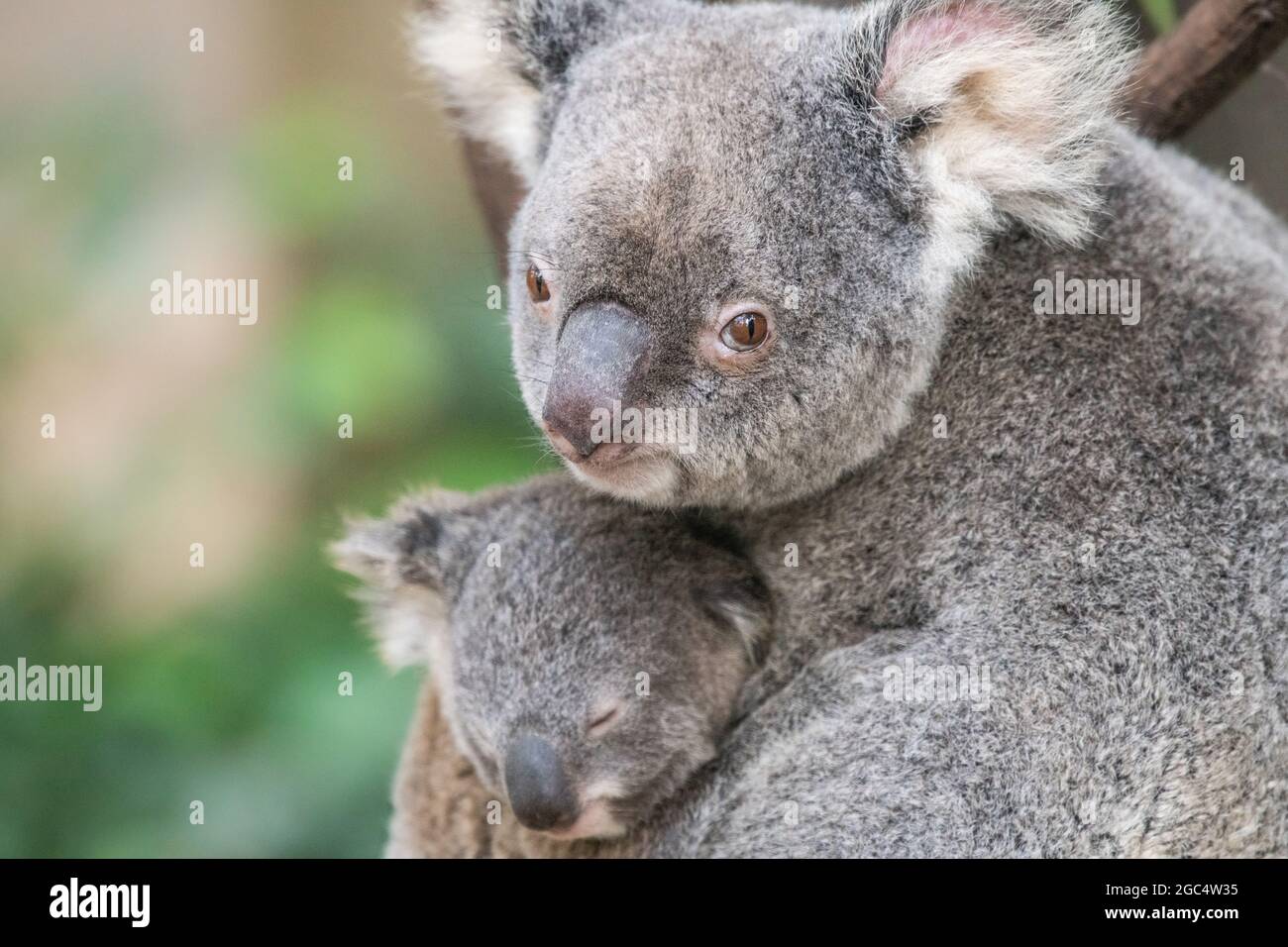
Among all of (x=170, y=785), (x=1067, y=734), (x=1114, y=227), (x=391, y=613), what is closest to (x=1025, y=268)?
(x=1114, y=227)

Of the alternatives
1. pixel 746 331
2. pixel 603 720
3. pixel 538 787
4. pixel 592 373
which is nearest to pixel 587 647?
pixel 603 720

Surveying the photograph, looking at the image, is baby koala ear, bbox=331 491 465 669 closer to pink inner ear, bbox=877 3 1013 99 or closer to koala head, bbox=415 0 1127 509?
koala head, bbox=415 0 1127 509

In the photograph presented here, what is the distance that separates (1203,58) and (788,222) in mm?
1576

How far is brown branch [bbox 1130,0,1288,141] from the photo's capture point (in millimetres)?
3053

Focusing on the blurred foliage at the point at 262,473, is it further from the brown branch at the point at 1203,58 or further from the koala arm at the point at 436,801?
the brown branch at the point at 1203,58

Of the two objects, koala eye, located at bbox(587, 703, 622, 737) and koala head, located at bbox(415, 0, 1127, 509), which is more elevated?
koala head, located at bbox(415, 0, 1127, 509)

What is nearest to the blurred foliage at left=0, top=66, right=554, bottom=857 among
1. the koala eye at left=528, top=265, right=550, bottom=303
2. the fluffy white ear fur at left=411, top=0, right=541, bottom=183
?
the fluffy white ear fur at left=411, top=0, right=541, bottom=183

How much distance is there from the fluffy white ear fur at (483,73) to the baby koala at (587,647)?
853 mm

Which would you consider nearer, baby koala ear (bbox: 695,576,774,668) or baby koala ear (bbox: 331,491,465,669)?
baby koala ear (bbox: 695,576,774,668)

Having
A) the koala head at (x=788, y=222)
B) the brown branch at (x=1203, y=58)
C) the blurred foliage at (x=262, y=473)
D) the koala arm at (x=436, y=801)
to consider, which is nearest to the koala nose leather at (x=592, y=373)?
the koala head at (x=788, y=222)

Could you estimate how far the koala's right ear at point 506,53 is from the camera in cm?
273

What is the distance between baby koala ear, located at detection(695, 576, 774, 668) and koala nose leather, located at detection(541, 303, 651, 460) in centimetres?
52

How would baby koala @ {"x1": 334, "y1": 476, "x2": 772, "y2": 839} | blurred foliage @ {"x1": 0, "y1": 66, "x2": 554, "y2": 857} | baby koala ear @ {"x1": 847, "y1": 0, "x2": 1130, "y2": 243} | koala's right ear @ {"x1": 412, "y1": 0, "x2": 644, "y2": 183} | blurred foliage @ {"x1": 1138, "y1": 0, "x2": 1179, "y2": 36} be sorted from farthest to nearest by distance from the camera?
blurred foliage @ {"x1": 0, "y1": 66, "x2": 554, "y2": 857}, blurred foliage @ {"x1": 1138, "y1": 0, "x2": 1179, "y2": 36}, koala's right ear @ {"x1": 412, "y1": 0, "x2": 644, "y2": 183}, baby koala @ {"x1": 334, "y1": 476, "x2": 772, "y2": 839}, baby koala ear @ {"x1": 847, "y1": 0, "x2": 1130, "y2": 243}

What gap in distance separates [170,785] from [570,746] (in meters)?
1.85
